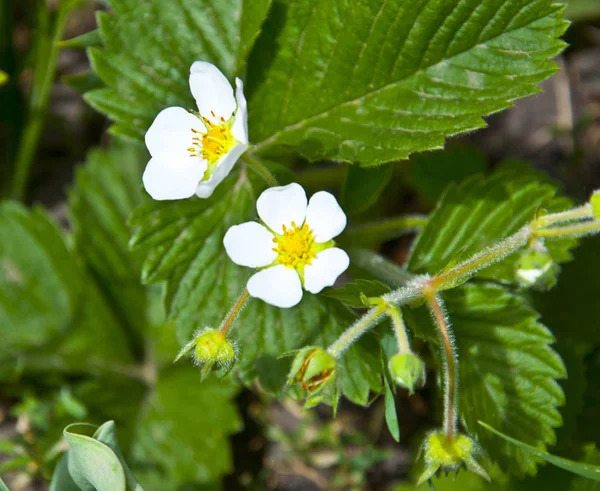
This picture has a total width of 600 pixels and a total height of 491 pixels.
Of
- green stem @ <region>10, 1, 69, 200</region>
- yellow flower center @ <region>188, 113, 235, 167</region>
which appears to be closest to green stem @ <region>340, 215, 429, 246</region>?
yellow flower center @ <region>188, 113, 235, 167</region>

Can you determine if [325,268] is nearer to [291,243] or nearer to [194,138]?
[291,243]

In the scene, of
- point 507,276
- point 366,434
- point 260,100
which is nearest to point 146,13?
point 260,100

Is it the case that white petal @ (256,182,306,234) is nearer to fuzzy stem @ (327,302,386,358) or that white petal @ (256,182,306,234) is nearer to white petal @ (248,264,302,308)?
white petal @ (248,264,302,308)

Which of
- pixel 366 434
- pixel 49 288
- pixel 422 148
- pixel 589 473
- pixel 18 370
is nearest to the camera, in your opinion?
pixel 589 473

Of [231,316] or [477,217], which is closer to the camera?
[231,316]

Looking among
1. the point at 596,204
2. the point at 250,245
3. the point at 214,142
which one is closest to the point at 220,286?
the point at 250,245

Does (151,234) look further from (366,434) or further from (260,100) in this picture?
→ (366,434)

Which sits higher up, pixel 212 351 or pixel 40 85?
pixel 40 85
